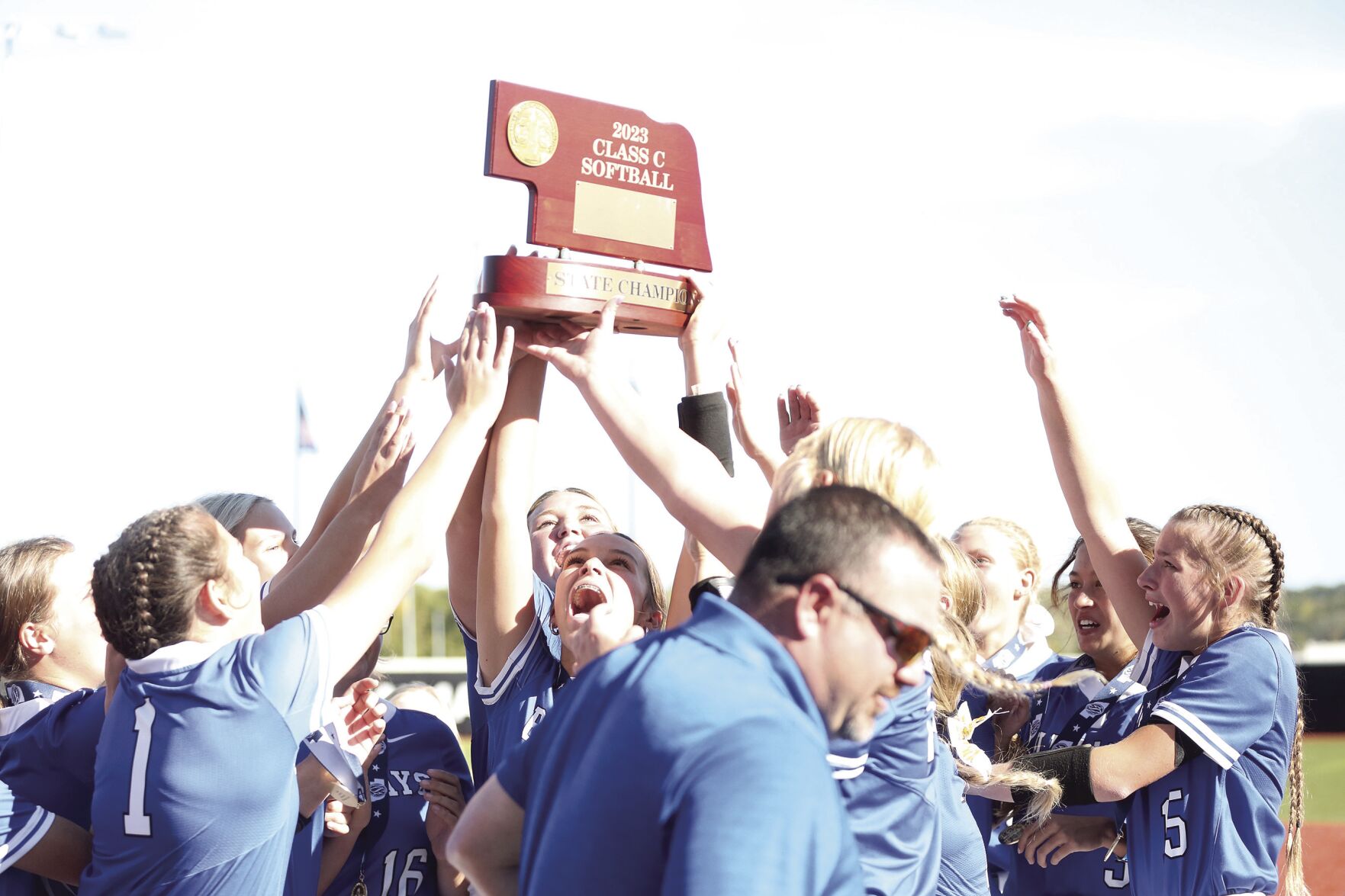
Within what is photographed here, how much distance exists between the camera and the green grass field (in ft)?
52.5

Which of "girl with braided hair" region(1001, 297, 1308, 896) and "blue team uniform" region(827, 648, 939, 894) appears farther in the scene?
"girl with braided hair" region(1001, 297, 1308, 896)

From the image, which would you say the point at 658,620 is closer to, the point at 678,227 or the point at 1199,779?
the point at 678,227

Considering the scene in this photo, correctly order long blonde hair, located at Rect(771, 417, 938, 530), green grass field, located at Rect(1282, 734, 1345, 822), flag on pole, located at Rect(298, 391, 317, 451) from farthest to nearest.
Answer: flag on pole, located at Rect(298, 391, 317, 451), green grass field, located at Rect(1282, 734, 1345, 822), long blonde hair, located at Rect(771, 417, 938, 530)

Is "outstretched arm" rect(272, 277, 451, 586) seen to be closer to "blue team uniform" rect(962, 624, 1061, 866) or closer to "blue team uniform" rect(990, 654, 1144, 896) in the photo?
"blue team uniform" rect(962, 624, 1061, 866)

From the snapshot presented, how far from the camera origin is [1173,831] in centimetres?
358

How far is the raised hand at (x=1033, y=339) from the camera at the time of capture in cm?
377

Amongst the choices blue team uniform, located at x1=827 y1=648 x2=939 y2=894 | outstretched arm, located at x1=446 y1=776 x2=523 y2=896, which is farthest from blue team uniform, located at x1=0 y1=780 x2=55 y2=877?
blue team uniform, located at x1=827 y1=648 x2=939 y2=894

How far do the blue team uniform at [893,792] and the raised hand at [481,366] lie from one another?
4.49ft

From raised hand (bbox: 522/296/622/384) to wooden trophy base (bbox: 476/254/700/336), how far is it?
4 cm

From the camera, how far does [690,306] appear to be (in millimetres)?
3783

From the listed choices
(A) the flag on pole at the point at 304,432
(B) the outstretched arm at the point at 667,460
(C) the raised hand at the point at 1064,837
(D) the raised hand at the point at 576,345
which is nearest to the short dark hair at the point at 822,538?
(B) the outstretched arm at the point at 667,460

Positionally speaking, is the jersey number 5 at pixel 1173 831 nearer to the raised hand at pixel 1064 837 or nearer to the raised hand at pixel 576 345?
the raised hand at pixel 1064 837

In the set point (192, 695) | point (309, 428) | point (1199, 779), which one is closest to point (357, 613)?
point (192, 695)

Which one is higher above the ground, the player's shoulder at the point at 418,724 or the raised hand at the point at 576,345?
the raised hand at the point at 576,345
